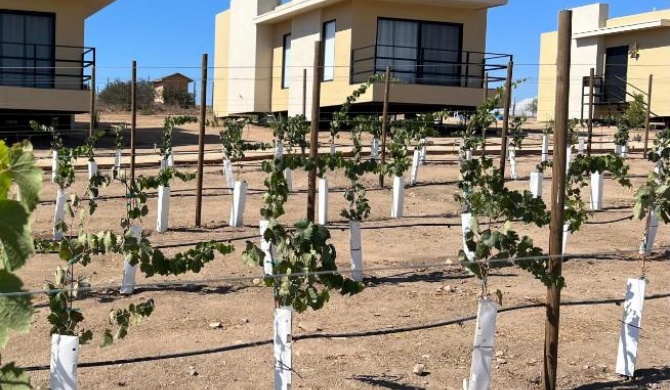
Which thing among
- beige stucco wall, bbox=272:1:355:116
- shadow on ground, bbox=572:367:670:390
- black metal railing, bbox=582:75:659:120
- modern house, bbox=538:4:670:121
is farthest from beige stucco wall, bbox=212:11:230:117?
shadow on ground, bbox=572:367:670:390

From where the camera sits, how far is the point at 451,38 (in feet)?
74.1

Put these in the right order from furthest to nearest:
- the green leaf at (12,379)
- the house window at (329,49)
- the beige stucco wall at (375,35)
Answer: the house window at (329,49) < the beige stucco wall at (375,35) < the green leaf at (12,379)

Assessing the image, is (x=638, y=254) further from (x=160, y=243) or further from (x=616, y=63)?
(x=616, y=63)

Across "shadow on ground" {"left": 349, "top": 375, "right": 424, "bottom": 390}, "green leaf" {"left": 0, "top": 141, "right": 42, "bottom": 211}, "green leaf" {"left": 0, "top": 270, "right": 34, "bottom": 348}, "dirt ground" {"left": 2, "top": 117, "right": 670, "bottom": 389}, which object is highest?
"green leaf" {"left": 0, "top": 141, "right": 42, "bottom": 211}

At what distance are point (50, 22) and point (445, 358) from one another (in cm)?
1781

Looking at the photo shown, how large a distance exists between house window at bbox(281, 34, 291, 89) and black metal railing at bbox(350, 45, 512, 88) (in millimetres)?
4724

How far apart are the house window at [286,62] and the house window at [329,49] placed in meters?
2.86

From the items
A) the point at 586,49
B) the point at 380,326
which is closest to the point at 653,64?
the point at 586,49

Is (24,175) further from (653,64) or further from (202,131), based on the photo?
(653,64)

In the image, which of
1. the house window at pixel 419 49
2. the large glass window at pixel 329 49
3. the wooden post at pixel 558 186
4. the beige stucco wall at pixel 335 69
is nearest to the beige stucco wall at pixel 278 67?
the beige stucco wall at pixel 335 69

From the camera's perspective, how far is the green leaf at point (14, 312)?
2.11 m

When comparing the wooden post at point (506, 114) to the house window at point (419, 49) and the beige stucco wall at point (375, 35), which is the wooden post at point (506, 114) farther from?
the house window at point (419, 49)

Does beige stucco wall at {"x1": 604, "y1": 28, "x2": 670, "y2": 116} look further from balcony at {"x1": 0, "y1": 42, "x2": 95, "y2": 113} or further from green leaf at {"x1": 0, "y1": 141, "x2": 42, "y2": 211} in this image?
green leaf at {"x1": 0, "y1": 141, "x2": 42, "y2": 211}

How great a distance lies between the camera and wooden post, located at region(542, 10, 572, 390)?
4.45m
